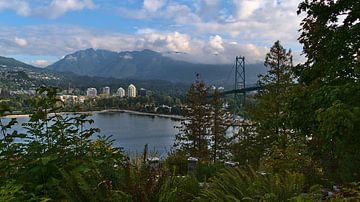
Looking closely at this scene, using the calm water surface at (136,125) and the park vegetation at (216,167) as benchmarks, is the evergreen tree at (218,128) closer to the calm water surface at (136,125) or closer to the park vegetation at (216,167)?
the park vegetation at (216,167)

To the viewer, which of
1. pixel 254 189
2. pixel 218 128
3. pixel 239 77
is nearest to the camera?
pixel 254 189

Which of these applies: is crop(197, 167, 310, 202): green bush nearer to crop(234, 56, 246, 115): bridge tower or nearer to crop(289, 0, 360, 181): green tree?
crop(289, 0, 360, 181): green tree

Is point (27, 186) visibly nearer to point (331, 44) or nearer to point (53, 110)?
point (53, 110)

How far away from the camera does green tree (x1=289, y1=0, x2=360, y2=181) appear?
4141 mm

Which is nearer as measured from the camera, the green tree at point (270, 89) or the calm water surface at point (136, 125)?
the green tree at point (270, 89)

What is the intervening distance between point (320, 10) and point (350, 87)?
8.21 ft

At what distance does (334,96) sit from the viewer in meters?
4.47

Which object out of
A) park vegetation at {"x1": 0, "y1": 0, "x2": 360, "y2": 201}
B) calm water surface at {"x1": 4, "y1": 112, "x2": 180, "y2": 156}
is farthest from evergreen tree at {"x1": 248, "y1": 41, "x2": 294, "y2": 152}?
calm water surface at {"x1": 4, "y1": 112, "x2": 180, "y2": 156}

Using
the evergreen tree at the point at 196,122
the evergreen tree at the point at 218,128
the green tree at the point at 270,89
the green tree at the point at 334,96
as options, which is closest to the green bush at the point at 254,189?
the green tree at the point at 334,96

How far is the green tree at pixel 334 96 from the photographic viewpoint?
414 centimetres

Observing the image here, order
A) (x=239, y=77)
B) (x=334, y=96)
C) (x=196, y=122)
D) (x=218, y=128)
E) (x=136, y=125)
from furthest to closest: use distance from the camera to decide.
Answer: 1. (x=136, y=125)
2. (x=239, y=77)
3. (x=218, y=128)
4. (x=196, y=122)
5. (x=334, y=96)

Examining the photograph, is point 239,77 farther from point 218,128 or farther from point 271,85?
point 271,85

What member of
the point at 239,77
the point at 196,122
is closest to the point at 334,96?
the point at 196,122

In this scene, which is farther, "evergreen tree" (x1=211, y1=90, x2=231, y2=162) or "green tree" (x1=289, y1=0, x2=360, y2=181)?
"evergreen tree" (x1=211, y1=90, x2=231, y2=162)
